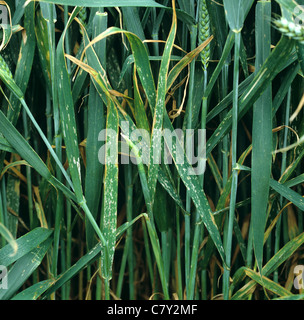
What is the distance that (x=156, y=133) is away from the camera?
0.60m

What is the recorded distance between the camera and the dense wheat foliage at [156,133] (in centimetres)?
59

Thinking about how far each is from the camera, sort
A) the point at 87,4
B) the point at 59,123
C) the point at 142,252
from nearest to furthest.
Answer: the point at 87,4
the point at 59,123
the point at 142,252

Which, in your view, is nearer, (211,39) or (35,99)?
(211,39)

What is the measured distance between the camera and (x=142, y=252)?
34.4 inches

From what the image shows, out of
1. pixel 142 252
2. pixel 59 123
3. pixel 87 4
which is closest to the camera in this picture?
pixel 87 4

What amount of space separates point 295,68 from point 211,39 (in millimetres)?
145

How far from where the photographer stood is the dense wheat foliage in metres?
0.59

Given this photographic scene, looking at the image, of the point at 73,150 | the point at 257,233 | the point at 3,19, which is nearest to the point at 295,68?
Answer: the point at 257,233

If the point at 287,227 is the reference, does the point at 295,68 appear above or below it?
above

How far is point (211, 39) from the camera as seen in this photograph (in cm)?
61

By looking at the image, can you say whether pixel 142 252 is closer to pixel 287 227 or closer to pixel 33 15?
pixel 287 227

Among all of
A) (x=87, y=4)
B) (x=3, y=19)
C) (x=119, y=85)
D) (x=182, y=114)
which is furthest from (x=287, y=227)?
(x=3, y=19)
